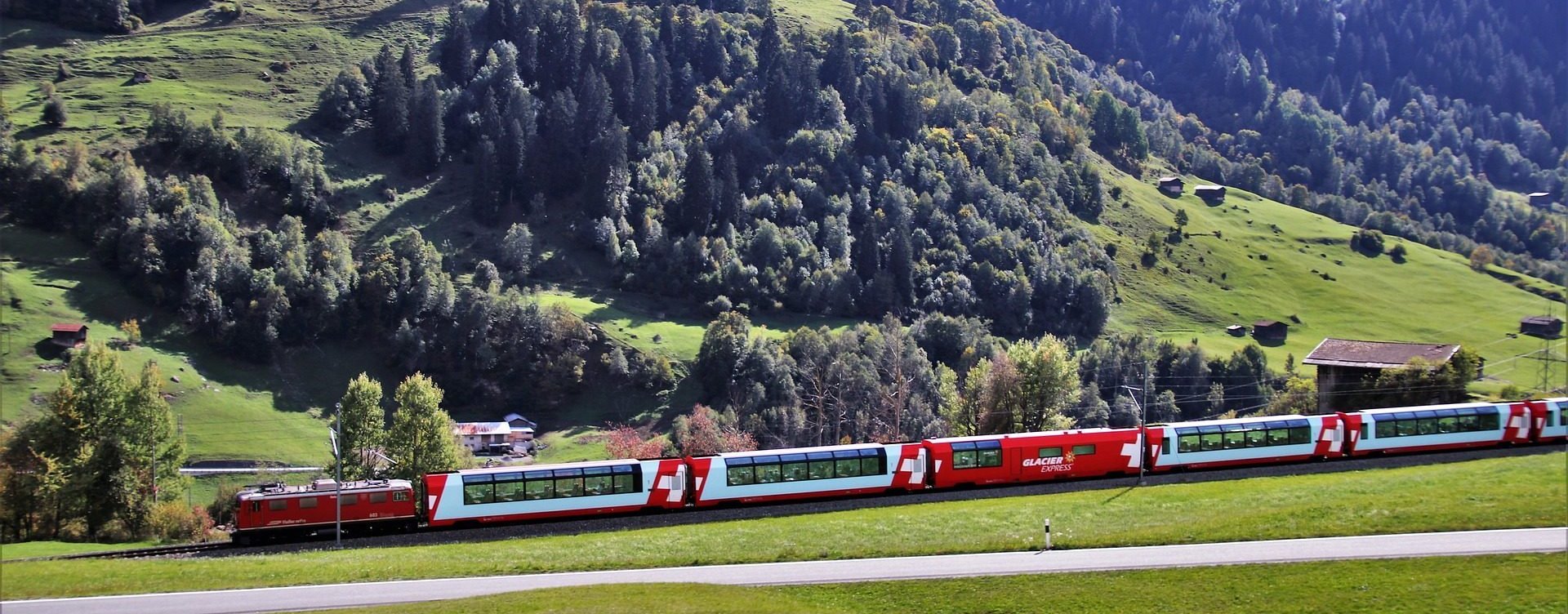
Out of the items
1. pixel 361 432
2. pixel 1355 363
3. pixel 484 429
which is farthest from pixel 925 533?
pixel 484 429

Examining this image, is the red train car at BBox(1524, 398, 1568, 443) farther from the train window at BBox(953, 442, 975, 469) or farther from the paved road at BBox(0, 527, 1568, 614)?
the train window at BBox(953, 442, 975, 469)

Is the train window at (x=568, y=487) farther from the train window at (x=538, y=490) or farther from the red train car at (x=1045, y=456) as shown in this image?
the red train car at (x=1045, y=456)

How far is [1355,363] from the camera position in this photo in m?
97.6

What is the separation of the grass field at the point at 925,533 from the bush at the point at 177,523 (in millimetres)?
29279

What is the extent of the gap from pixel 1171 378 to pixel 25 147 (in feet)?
502

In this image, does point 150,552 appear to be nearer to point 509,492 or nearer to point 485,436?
point 509,492

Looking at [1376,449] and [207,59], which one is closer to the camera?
[1376,449]

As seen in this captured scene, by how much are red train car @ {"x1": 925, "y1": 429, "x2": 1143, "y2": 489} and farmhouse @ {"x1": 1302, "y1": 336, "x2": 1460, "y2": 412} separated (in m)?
39.6

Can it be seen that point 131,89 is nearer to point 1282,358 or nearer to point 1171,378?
point 1171,378

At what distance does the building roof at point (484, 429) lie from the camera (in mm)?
133625

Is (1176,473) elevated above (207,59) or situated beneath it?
situated beneath

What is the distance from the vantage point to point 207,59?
644 feet

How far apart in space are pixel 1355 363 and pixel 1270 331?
8871cm

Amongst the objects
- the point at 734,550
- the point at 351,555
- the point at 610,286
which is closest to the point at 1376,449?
the point at 734,550
